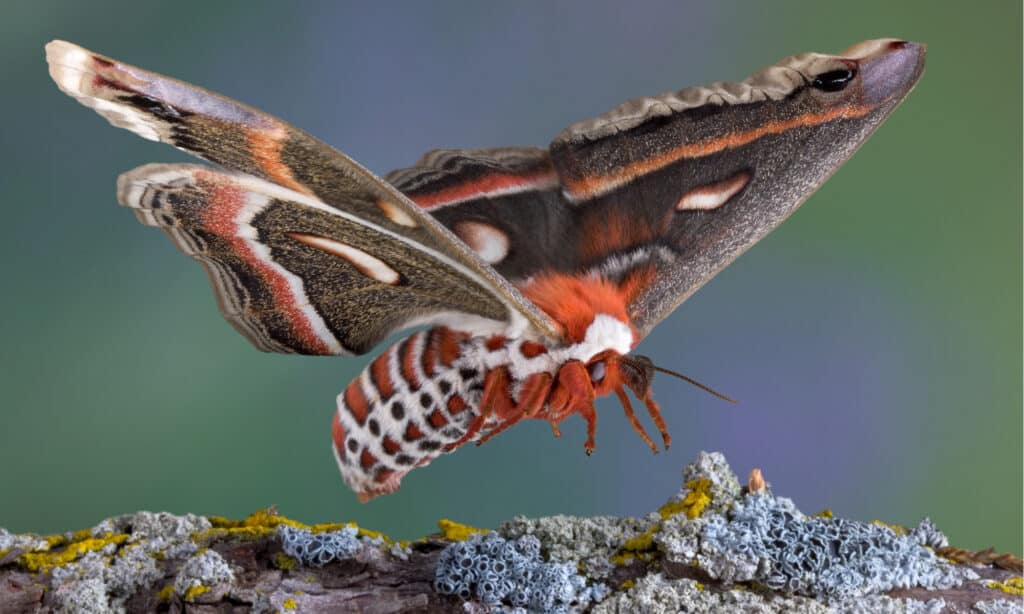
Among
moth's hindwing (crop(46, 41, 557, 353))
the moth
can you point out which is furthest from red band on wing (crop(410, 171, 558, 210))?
moth's hindwing (crop(46, 41, 557, 353))

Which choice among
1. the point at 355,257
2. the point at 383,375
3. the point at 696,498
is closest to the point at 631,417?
the point at 696,498

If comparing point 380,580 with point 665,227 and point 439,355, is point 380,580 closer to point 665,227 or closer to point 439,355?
point 439,355

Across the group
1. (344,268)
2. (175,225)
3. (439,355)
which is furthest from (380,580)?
(175,225)

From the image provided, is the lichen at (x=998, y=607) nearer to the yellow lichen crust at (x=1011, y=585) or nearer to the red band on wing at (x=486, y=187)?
the yellow lichen crust at (x=1011, y=585)

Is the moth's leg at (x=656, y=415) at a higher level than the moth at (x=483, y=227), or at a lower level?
lower

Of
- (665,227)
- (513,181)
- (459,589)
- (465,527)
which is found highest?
(513,181)

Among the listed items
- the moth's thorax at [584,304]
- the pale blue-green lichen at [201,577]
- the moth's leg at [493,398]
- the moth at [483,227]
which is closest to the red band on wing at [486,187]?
the moth at [483,227]

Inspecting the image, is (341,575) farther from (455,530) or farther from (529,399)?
(529,399)
